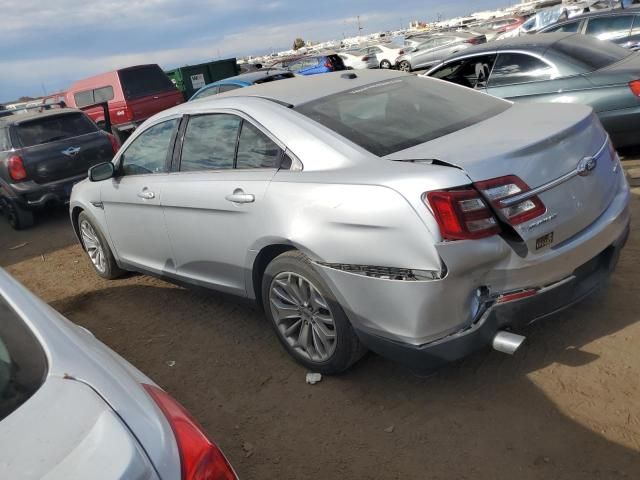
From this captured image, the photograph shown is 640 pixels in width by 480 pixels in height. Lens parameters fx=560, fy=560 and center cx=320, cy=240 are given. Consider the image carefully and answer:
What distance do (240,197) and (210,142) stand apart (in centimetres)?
62

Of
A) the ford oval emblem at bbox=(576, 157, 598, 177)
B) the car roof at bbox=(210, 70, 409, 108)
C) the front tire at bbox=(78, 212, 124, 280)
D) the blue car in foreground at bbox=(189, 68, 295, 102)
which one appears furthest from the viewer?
the blue car in foreground at bbox=(189, 68, 295, 102)

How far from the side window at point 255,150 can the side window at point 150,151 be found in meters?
0.82

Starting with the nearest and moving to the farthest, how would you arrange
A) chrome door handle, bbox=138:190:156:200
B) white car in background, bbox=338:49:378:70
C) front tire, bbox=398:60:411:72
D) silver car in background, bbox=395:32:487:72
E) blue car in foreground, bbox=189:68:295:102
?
1. chrome door handle, bbox=138:190:156:200
2. blue car in foreground, bbox=189:68:295:102
3. silver car in background, bbox=395:32:487:72
4. front tire, bbox=398:60:411:72
5. white car in background, bbox=338:49:378:70

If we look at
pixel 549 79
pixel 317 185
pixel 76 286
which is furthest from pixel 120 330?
pixel 549 79

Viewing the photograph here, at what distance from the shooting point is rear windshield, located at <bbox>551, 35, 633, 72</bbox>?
5883mm

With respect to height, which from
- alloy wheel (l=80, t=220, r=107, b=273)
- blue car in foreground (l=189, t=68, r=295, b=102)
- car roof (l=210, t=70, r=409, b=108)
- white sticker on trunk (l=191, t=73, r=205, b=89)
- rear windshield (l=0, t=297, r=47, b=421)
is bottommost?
alloy wheel (l=80, t=220, r=107, b=273)

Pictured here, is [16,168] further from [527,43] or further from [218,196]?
[527,43]

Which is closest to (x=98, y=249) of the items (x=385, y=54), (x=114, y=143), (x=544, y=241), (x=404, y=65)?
(x=114, y=143)

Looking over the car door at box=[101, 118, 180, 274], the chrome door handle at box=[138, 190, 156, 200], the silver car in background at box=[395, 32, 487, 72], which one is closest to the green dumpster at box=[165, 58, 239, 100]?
the silver car in background at box=[395, 32, 487, 72]

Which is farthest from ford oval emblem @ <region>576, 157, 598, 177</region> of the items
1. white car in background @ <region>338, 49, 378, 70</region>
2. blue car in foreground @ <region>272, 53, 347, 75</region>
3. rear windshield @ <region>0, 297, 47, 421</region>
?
white car in background @ <region>338, 49, 378, 70</region>

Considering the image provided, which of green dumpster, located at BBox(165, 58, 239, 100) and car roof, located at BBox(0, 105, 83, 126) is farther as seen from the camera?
green dumpster, located at BBox(165, 58, 239, 100)

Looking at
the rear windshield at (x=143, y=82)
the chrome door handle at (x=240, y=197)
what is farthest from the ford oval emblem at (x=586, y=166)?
the rear windshield at (x=143, y=82)

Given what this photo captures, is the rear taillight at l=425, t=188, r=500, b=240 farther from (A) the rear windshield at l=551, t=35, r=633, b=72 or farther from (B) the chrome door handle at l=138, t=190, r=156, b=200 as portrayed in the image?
(A) the rear windshield at l=551, t=35, r=633, b=72

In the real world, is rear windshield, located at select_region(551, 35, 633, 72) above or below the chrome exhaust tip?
above
